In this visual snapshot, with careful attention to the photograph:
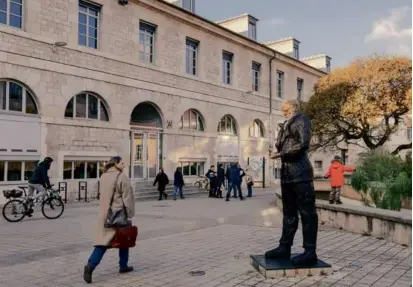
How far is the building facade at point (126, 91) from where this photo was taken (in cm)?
1720

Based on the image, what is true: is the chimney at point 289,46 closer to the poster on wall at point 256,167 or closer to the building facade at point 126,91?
the building facade at point 126,91

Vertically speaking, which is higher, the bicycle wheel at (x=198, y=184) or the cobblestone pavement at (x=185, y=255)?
the bicycle wheel at (x=198, y=184)

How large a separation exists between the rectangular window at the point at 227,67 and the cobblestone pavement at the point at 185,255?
58.7ft

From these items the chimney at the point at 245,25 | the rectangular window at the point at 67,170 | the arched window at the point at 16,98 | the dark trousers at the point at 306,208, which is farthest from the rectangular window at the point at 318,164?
the dark trousers at the point at 306,208

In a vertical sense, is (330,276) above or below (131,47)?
below

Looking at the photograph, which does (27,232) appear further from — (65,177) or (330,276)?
(65,177)

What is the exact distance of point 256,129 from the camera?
3219 centimetres

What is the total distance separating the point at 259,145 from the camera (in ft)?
104

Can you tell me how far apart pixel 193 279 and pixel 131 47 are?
57.9 ft

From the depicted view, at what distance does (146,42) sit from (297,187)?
1859cm

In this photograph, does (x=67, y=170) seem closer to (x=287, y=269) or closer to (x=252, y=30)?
(x=287, y=269)

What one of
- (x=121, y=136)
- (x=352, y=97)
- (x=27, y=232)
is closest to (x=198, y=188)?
(x=121, y=136)

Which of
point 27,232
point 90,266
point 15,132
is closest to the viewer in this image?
point 90,266

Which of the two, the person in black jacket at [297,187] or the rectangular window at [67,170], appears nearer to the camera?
the person in black jacket at [297,187]
